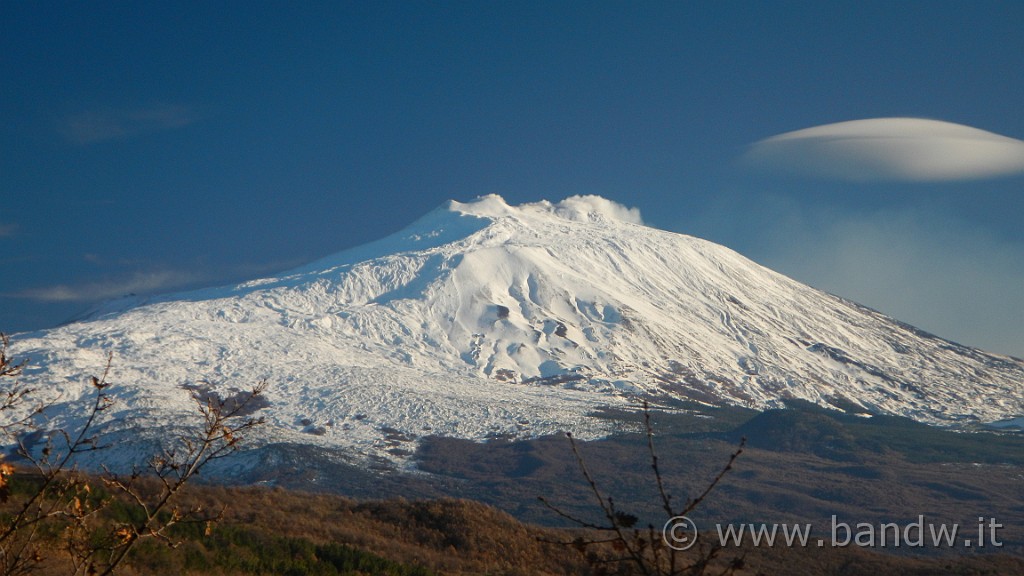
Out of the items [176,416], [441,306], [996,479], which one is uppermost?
[441,306]

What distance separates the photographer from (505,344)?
140 metres

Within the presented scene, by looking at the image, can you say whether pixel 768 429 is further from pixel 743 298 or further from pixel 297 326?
pixel 297 326

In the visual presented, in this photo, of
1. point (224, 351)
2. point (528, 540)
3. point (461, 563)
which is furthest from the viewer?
point (224, 351)

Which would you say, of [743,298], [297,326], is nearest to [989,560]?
[297,326]

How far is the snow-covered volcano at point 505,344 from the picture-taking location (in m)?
110

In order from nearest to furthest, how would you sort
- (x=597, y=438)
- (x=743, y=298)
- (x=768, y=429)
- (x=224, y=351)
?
(x=597, y=438) → (x=768, y=429) → (x=224, y=351) → (x=743, y=298)

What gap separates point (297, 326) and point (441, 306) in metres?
24.5

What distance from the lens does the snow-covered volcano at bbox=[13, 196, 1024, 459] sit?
359 feet

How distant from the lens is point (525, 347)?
459 ft

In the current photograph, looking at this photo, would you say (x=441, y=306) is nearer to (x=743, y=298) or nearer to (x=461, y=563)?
(x=743, y=298)

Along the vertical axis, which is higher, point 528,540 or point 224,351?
point 224,351

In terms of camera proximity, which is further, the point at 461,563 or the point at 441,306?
the point at 441,306

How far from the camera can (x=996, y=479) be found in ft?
324

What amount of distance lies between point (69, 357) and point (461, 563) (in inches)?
4168
